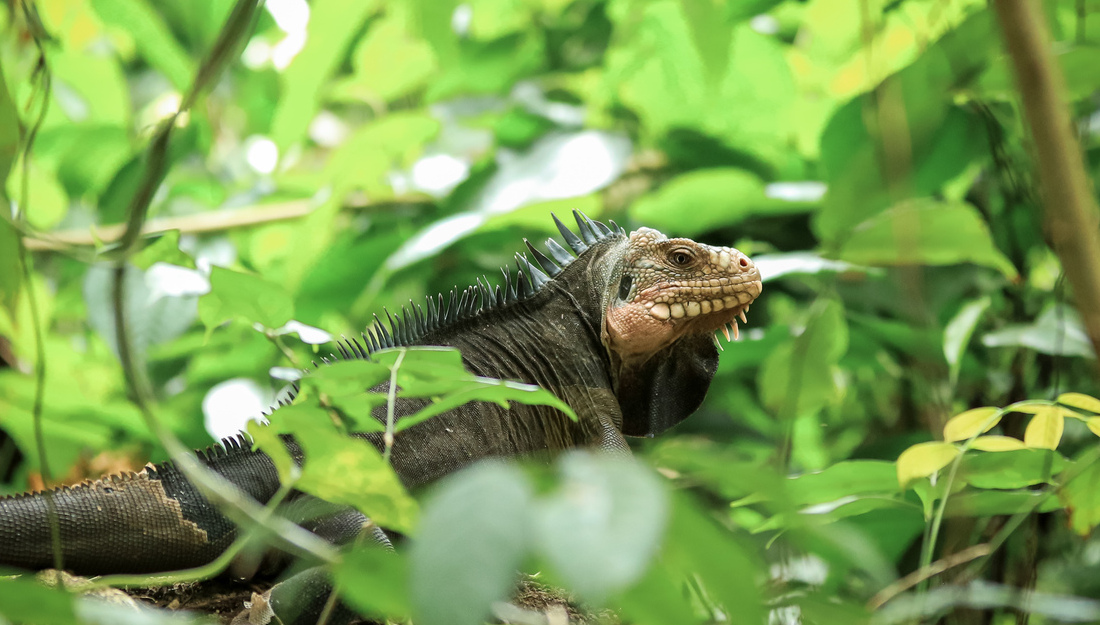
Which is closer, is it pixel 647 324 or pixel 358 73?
pixel 647 324

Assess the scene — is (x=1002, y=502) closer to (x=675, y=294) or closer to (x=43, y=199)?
(x=675, y=294)

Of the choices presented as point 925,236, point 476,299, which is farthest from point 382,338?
point 925,236

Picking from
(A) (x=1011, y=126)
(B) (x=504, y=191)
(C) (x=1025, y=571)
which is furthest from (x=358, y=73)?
(C) (x=1025, y=571)

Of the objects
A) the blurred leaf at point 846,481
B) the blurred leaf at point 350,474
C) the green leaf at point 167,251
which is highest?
the green leaf at point 167,251

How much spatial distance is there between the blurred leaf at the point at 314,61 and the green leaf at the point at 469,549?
2940 mm

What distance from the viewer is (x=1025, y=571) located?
231cm

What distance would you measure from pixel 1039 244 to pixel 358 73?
3100 millimetres

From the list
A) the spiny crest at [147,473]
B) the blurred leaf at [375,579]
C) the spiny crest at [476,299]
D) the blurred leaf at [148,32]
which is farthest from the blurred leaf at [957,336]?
the blurred leaf at [148,32]

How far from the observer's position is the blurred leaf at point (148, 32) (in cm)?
338

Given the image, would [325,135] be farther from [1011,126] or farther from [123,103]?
[1011,126]

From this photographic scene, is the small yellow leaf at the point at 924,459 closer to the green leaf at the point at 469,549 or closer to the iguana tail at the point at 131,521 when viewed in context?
the green leaf at the point at 469,549

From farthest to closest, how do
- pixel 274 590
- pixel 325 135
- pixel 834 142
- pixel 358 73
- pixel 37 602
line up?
1. pixel 325 135
2. pixel 358 73
3. pixel 834 142
4. pixel 274 590
5. pixel 37 602

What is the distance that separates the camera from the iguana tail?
179cm

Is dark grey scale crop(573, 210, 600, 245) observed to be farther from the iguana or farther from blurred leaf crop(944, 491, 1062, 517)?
blurred leaf crop(944, 491, 1062, 517)
